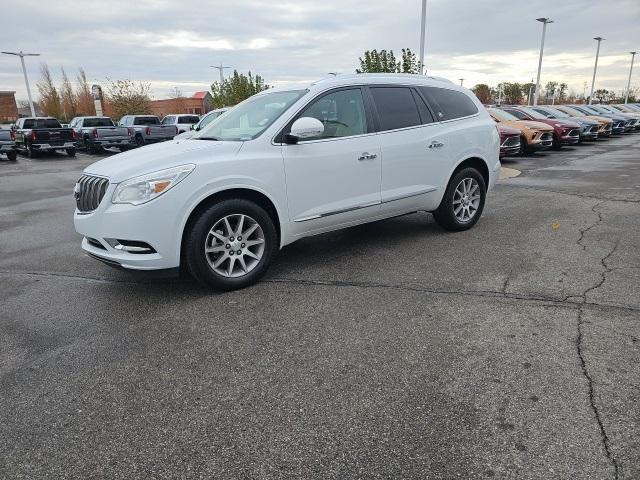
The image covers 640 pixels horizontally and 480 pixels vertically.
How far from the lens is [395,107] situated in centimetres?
546

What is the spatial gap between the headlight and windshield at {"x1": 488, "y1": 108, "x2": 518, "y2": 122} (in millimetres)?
15222

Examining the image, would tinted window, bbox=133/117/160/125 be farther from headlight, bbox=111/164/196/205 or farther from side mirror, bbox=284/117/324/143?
headlight, bbox=111/164/196/205

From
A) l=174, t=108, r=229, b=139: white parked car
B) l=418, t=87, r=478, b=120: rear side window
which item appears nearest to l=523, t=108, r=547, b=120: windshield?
l=174, t=108, r=229, b=139: white parked car

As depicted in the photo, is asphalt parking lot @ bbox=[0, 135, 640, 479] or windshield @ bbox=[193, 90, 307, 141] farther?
windshield @ bbox=[193, 90, 307, 141]

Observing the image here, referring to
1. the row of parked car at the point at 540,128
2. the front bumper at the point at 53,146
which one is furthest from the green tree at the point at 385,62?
the front bumper at the point at 53,146

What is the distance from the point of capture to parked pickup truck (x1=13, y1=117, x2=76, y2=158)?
2261cm

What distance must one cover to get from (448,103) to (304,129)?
98.3 inches

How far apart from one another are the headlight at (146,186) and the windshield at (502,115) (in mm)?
15222

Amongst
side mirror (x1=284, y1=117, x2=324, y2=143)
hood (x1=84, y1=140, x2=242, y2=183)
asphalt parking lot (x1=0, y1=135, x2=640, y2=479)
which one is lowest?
asphalt parking lot (x1=0, y1=135, x2=640, y2=479)

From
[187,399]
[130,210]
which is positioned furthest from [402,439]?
[130,210]

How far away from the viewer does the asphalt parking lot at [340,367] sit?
2367mm

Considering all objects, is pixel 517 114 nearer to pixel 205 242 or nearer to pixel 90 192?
pixel 205 242

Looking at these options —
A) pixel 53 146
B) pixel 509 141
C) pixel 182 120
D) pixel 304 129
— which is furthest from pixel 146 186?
pixel 182 120

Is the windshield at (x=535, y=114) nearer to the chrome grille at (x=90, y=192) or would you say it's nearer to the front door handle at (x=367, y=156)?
the front door handle at (x=367, y=156)
